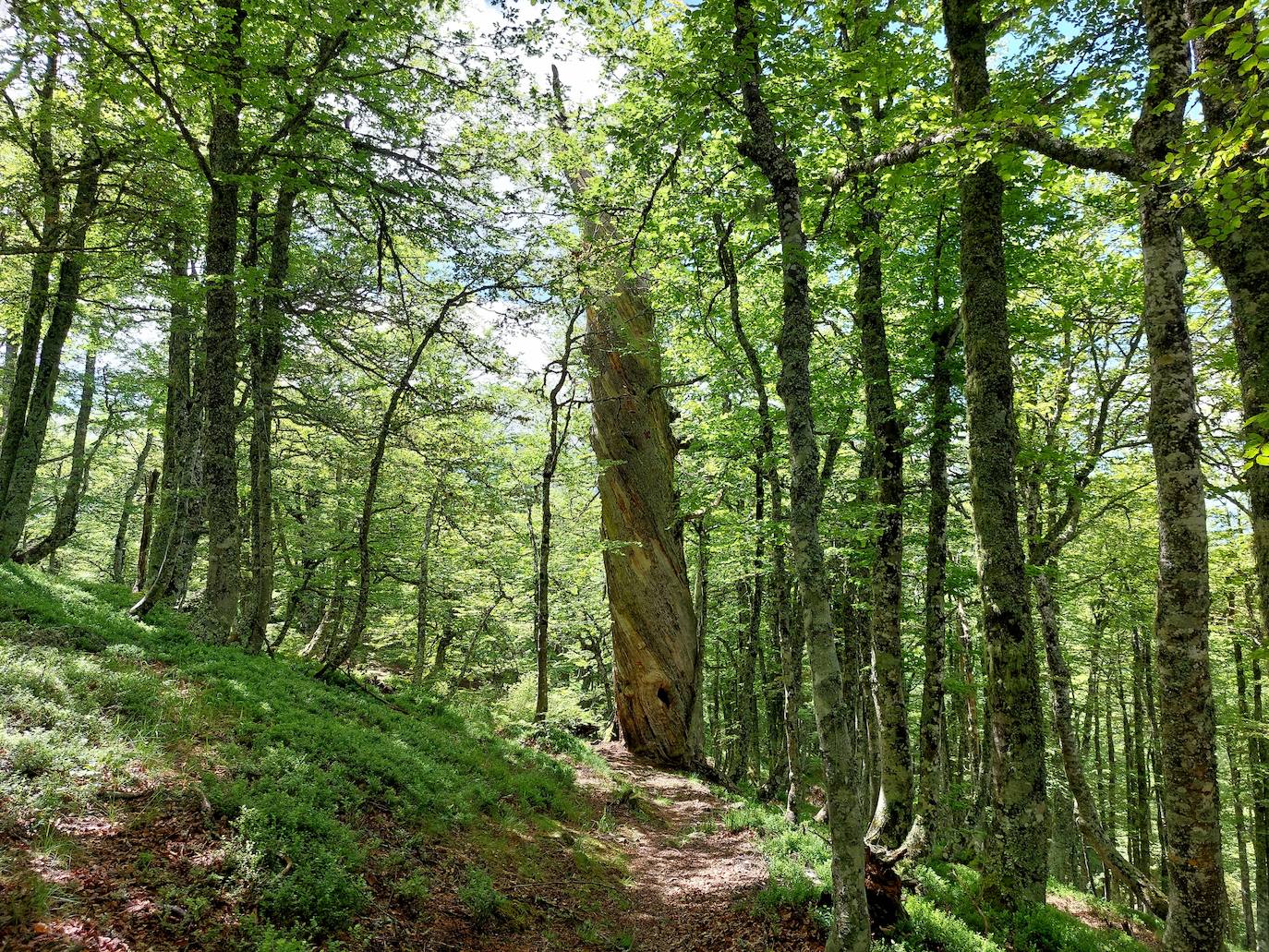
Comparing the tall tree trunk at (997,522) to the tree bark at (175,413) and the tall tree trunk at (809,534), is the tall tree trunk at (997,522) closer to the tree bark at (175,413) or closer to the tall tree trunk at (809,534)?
the tall tree trunk at (809,534)

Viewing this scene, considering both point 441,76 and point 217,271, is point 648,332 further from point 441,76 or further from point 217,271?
point 217,271

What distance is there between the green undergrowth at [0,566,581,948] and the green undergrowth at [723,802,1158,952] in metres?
3.26

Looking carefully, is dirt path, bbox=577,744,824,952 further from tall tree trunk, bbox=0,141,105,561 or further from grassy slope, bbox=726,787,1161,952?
tall tree trunk, bbox=0,141,105,561

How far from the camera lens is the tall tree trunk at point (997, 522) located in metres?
5.21

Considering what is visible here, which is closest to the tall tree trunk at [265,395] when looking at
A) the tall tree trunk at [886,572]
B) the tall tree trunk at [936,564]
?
the tall tree trunk at [886,572]

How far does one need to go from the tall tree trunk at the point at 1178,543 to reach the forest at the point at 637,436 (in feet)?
0.11

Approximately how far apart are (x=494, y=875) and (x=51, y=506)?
3267 centimetres

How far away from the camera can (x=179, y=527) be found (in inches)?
450

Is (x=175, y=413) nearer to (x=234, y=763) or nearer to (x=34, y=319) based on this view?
(x=34, y=319)

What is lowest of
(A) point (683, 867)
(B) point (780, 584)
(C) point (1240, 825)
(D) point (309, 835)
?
(C) point (1240, 825)

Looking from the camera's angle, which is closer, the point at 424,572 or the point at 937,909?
the point at 937,909

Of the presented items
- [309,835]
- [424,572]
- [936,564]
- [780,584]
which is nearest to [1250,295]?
[936,564]

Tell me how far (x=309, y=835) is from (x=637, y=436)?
37.0ft

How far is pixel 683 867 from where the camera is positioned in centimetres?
825
